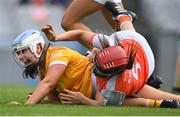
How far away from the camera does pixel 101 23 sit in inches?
744

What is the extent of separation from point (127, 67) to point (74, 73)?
2.36ft

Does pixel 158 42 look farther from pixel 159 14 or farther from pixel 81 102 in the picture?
pixel 81 102

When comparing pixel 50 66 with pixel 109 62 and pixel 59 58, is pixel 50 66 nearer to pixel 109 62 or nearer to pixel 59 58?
pixel 59 58

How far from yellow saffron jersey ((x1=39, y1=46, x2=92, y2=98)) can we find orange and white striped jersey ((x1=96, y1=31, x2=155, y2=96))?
0.96 ft

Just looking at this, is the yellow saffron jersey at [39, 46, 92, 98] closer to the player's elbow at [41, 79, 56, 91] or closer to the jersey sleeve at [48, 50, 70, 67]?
the jersey sleeve at [48, 50, 70, 67]

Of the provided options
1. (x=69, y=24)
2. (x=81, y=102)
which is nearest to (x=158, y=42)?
(x=69, y=24)

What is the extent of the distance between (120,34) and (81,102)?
1.01 metres

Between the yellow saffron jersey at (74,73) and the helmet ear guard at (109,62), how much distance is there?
51cm

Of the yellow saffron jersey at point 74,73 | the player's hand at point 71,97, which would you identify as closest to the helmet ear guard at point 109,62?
the player's hand at point 71,97

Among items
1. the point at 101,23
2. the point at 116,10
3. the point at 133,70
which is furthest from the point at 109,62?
the point at 101,23

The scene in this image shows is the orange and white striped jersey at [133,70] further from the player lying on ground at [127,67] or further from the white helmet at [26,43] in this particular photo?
the white helmet at [26,43]

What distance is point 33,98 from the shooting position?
917 cm

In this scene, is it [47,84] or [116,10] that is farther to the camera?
[116,10]

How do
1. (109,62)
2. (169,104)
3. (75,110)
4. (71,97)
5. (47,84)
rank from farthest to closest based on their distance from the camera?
(71,97)
(169,104)
(47,84)
(109,62)
(75,110)
